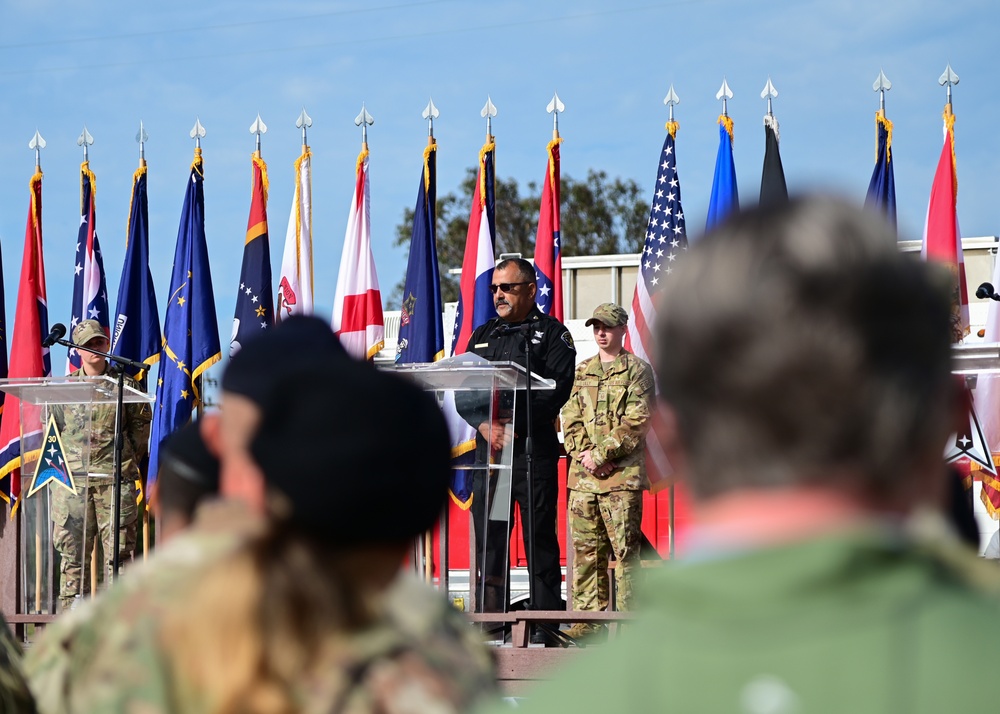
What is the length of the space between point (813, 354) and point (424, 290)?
30.2ft

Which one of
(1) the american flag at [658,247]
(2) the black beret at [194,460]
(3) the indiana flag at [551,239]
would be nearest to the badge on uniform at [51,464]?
(1) the american flag at [658,247]

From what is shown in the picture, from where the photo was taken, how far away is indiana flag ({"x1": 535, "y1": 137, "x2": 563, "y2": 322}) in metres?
10.00

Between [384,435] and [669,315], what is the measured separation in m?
0.53

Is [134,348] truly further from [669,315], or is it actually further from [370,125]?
[669,315]

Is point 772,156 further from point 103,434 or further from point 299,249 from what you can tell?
point 103,434

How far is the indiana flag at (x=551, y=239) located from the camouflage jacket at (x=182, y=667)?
860 cm

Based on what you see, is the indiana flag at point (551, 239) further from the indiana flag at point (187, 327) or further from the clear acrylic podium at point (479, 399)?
the clear acrylic podium at point (479, 399)

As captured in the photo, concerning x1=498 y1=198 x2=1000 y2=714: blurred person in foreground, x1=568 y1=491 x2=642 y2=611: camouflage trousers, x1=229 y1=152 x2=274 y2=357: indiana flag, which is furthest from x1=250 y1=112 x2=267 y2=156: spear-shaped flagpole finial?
x1=498 y1=198 x2=1000 y2=714: blurred person in foreground

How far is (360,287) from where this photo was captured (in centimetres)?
1025

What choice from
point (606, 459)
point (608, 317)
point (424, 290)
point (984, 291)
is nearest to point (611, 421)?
point (606, 459)

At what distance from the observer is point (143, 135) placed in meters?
11.0

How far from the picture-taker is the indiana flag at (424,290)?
32.0 ft

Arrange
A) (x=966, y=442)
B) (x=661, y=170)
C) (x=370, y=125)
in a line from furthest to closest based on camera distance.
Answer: (x=370, y=125), (x=661, y=170), (x=966, y=442)

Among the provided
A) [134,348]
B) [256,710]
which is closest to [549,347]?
[134,348]
